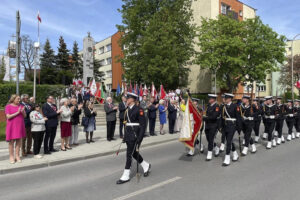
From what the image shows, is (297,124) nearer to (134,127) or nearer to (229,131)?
(229,131)

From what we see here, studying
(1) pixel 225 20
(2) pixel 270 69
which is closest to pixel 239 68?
(2) pixel 270 69

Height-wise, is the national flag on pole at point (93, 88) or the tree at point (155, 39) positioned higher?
the tree at point (155, 39)

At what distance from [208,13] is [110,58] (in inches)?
1008

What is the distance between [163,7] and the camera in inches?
1138

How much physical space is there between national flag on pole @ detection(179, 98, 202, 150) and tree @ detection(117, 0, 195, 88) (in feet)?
63.2

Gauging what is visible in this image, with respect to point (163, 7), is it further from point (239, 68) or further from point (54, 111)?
point (54, 111)

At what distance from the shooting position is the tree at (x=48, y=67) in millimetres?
44062

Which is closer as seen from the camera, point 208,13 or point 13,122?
point 13,122

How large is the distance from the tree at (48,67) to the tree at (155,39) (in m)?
19.0

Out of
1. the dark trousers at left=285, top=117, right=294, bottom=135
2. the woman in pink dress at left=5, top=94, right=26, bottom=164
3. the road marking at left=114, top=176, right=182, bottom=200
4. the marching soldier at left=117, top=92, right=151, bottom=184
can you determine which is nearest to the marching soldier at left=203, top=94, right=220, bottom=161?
the road marking at left=114, top=176, right=182, bottom=200

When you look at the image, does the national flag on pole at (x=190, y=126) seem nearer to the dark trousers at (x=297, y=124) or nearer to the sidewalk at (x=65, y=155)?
the sidewalk at (x=65, y=155)

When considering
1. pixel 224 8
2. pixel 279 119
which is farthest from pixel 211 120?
pixel 224 8

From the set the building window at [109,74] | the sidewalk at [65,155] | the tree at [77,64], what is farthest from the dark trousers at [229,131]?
A: the building window at [109,74]

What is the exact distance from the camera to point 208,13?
37.0 metres
